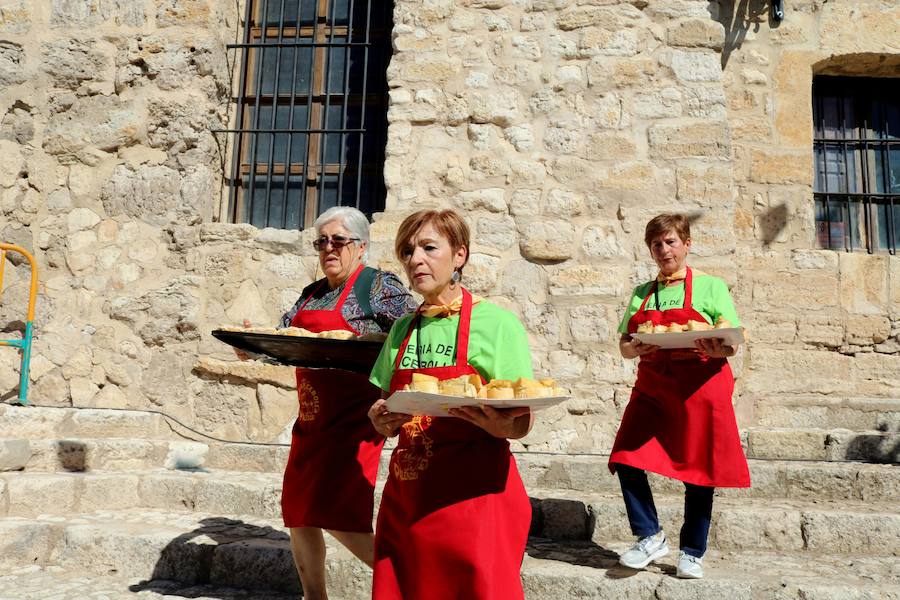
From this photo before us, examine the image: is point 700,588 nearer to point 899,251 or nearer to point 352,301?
point 352,301

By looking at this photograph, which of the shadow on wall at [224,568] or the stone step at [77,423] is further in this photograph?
the stone step at [77,423]

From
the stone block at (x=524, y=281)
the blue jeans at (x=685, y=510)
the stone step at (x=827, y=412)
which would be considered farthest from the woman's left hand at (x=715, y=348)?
the stone step at (x=827, y=412)

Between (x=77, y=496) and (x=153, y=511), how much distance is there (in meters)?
0.40

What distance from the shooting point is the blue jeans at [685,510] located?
265cm

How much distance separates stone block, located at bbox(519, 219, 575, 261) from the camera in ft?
15.6

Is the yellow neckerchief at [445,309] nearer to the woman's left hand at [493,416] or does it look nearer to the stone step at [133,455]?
the woman's left hand at [493,416]

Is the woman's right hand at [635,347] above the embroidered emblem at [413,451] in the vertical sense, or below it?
above

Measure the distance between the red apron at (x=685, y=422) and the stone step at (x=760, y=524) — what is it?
542 millimetres

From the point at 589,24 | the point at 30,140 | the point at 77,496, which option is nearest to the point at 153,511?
the point at 77,496

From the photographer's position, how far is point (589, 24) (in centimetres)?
498

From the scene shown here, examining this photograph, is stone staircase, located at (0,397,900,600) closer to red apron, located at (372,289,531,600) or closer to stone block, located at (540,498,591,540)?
stone block, located at (540,498,591,540)

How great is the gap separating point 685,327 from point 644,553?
2.87 ft

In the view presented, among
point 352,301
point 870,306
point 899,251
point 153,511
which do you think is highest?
point 899,251

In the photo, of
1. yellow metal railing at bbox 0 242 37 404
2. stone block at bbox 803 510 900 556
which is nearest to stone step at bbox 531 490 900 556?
stone block at bbox 803 510 900 556
